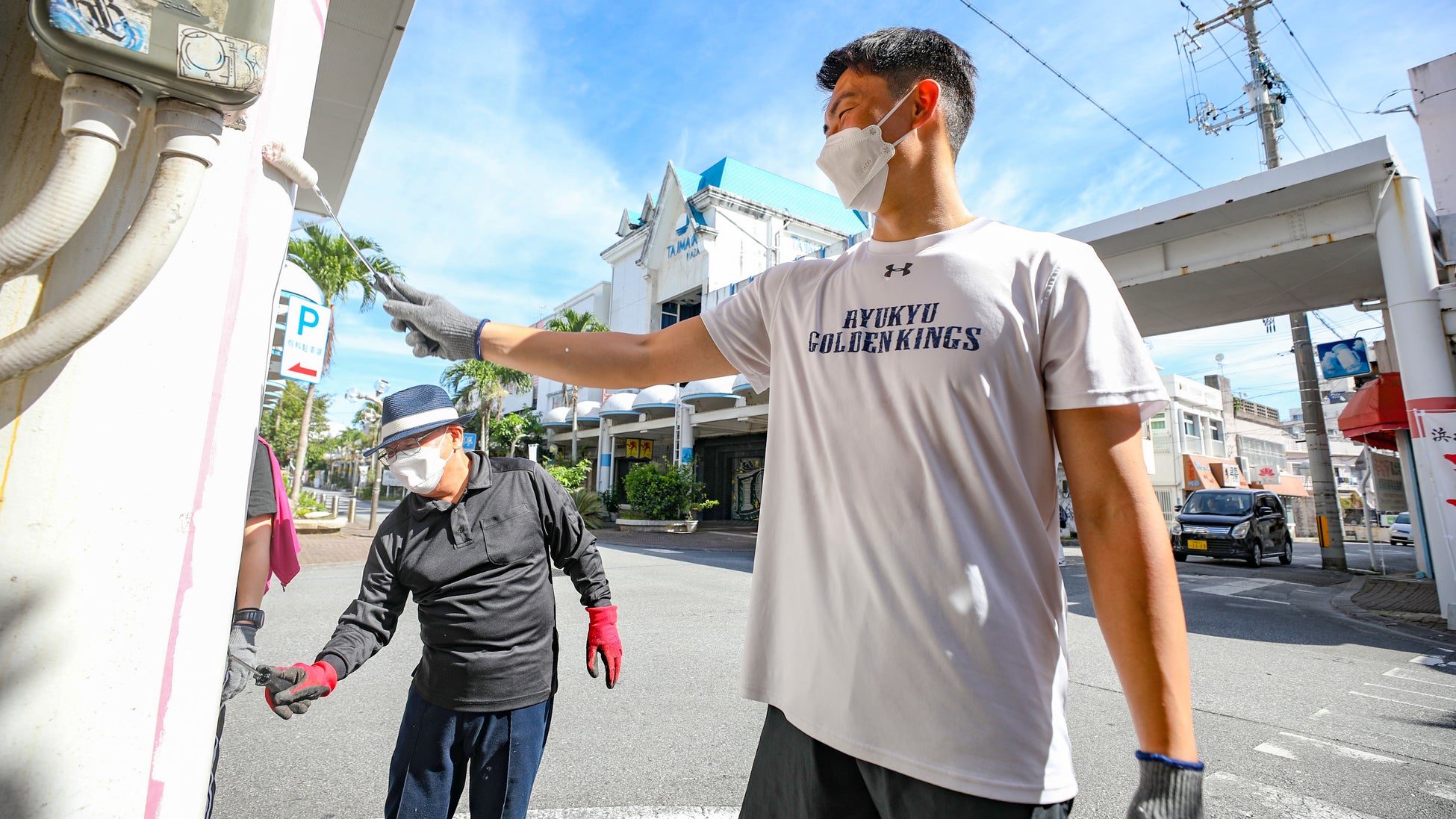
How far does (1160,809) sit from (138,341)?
1.68m

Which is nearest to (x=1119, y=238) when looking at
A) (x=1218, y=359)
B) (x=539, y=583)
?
(x=539, y=583)

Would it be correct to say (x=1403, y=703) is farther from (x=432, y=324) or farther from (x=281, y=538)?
(x=281, y=538)

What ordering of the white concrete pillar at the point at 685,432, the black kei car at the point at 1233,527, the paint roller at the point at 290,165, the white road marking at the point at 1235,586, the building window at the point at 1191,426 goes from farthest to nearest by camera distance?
the building window at the point at 1191,426 < the white concrete pillar at the point at 685,432 < the black kei car at the point at 1233,527 < the white road marking at the point at 1235,586 < the paint roller at the point at 290,165

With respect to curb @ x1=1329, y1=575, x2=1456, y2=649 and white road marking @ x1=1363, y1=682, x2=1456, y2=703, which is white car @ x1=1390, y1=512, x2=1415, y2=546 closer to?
curb @ x1=1329, y1=575, x2=1456, y2=649

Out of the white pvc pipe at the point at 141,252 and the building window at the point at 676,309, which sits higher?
the building window at the point at 676,309

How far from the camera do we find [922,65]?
5.26 feet

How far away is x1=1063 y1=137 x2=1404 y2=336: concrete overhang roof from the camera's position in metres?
8.73

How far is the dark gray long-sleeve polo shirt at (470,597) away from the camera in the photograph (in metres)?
2.48

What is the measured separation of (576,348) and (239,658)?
170 cm

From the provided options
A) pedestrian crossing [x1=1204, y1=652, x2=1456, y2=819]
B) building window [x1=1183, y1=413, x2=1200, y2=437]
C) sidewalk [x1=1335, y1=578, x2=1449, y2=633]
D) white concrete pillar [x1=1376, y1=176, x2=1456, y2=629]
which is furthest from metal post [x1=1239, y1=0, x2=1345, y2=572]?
building window [x1=1183, y1=413, x2=1200, y2=437]

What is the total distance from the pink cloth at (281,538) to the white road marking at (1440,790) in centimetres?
567

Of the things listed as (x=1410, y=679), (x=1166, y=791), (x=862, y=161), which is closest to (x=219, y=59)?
(x=862, y=161)

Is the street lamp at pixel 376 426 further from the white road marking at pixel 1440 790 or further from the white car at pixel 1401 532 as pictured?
the white car at pixel 1401 532

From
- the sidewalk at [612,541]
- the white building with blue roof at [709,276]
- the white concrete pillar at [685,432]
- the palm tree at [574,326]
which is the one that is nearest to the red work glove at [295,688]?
the sidewalk at [612,541]
